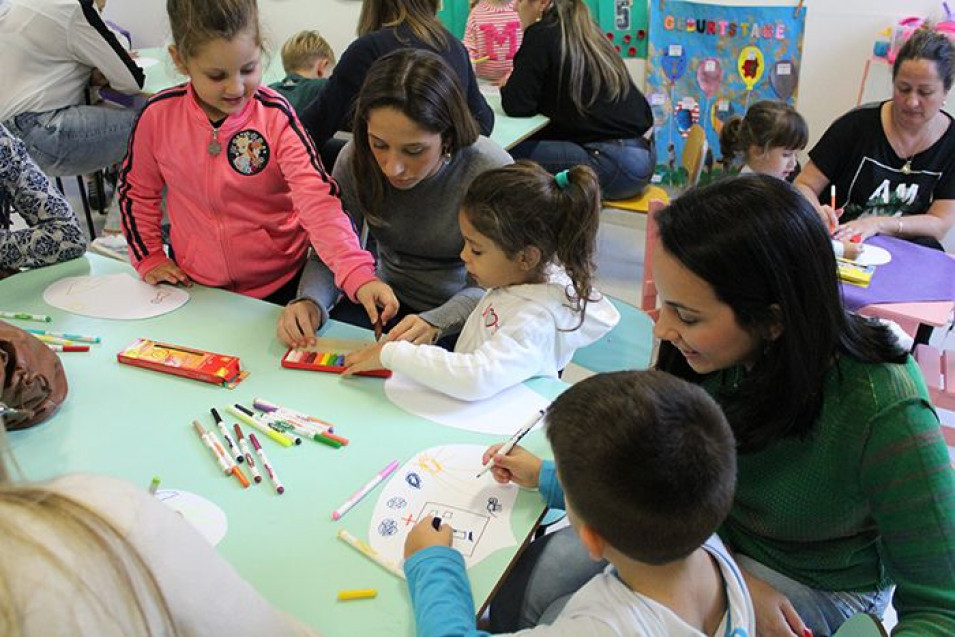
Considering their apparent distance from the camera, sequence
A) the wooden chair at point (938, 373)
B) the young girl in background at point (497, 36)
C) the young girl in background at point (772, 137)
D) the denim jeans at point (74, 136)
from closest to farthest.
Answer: the wooden chair at point (938, 373)
the young girl in background at point (772, 137)
the denim jeans at point (74, 136)
the young girl in background at point (497, 36)

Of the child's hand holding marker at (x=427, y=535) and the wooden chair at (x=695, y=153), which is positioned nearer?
the child's hand holding marker at (x=427, y=535)

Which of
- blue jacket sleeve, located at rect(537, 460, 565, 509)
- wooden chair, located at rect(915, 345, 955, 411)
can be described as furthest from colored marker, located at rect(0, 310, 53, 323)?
wooden chair, located at rect(915, 345, 955, 411)

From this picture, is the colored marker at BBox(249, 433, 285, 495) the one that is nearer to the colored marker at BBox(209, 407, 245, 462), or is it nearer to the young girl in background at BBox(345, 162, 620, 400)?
the colored marker at BBox(209, 407, 245, 462)

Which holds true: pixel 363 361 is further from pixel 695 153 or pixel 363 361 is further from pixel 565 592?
pixel 695 153

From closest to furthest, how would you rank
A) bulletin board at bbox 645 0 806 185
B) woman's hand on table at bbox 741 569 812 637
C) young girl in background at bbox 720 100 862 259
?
woman's hand on table at bbox 741 569 812 637
young girl in background at bbox 720 100 862 259
bulletin board at bbox 645 0 806 185

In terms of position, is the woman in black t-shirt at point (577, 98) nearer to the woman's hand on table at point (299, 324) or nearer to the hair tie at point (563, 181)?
the hair tie at point (563, 181)

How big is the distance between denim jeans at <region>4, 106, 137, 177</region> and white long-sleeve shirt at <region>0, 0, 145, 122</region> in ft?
0.16

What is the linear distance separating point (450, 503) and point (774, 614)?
472 mm

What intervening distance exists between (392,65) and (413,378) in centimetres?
73

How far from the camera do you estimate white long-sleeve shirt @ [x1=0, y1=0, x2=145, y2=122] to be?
2.83m

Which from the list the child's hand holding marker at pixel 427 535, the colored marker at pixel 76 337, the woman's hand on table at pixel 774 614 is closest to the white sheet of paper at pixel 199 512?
the child's hand holding marker at pixel 427 535

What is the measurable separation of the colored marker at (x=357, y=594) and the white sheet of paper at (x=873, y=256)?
66.5 inches

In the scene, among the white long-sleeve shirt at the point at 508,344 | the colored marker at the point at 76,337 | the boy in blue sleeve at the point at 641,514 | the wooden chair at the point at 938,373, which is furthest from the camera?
the wooden chair at the point at 938,373

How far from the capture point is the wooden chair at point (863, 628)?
0.79 m
